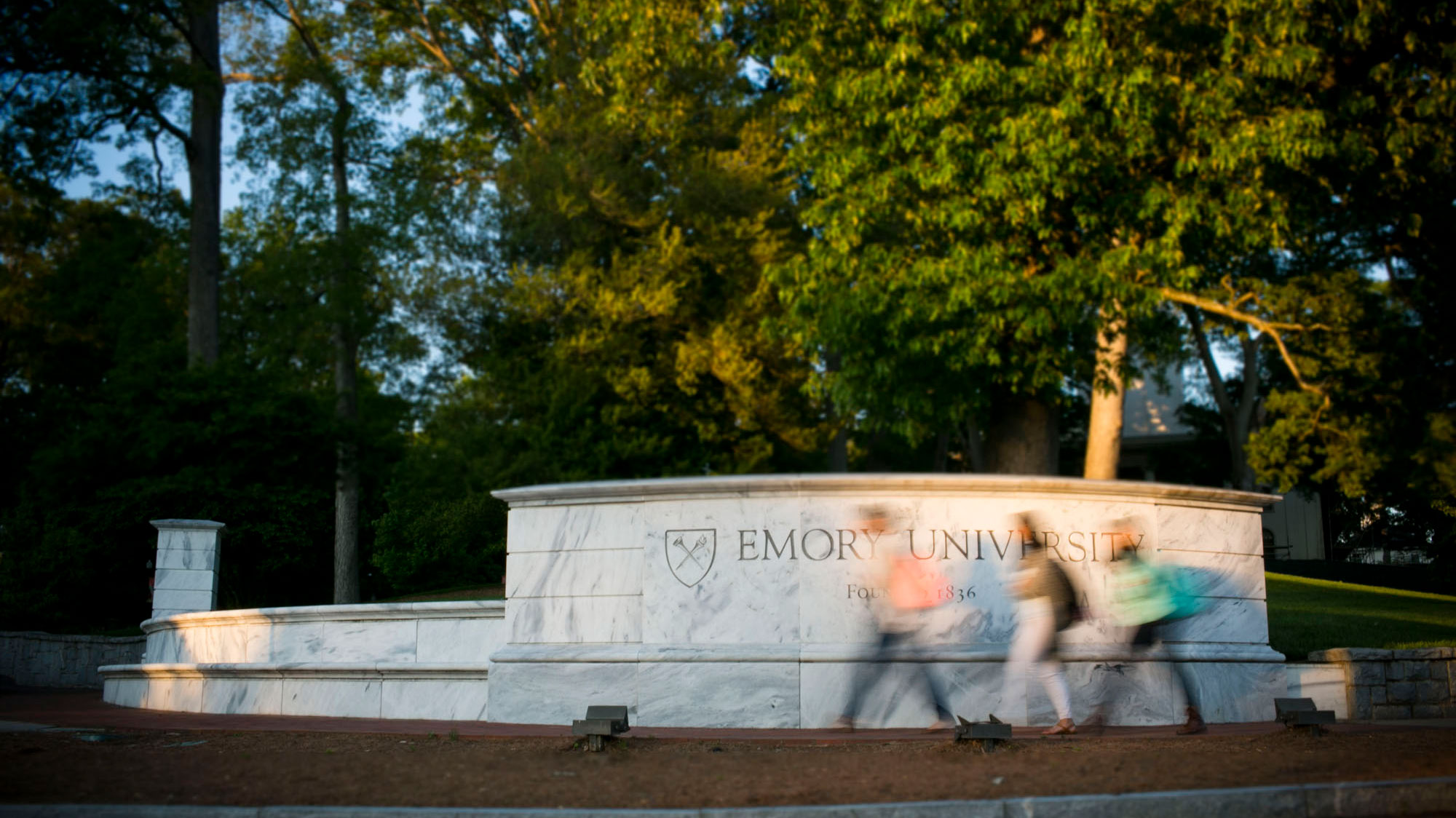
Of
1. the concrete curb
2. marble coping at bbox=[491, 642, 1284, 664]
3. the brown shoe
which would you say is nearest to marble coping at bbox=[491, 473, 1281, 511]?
marble coping at bbox=[491, 642, 1284, 664]

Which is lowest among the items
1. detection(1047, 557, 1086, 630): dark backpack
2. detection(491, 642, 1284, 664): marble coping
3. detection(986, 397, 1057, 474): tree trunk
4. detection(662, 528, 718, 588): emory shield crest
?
detection(491, 642, 1284, 664): marble coping

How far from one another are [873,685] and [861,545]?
112 cm

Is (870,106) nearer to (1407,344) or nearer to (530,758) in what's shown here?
(1407,344)

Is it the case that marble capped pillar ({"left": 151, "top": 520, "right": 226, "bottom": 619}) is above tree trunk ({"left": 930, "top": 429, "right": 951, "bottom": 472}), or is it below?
below

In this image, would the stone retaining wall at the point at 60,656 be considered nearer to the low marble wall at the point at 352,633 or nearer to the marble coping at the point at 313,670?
the marble coping at the point at 313,670

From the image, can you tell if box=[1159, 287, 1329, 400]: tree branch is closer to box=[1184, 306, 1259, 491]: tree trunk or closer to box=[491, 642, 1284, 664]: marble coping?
box=[491, 642, 1284, 664]: marble coping

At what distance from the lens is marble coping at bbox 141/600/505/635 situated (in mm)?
10953

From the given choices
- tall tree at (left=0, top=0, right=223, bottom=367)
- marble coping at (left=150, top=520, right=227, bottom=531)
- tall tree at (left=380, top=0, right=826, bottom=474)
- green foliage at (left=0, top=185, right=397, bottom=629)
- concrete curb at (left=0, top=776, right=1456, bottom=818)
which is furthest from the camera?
tall tree at (left=380, top=0, right=826, bottom=474)

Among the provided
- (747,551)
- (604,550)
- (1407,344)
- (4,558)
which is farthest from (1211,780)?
(4,558)

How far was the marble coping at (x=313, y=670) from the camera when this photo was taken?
11.0 meters

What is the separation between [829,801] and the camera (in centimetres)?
601

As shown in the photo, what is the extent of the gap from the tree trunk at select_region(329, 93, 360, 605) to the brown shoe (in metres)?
14.9

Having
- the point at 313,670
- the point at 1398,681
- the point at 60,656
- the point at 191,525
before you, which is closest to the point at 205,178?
the point at 60,656

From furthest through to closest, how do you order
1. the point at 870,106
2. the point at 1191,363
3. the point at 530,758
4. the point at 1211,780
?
the point at 1191,363, the point at 870,106, the point at 530,758, the point at 1211,780
